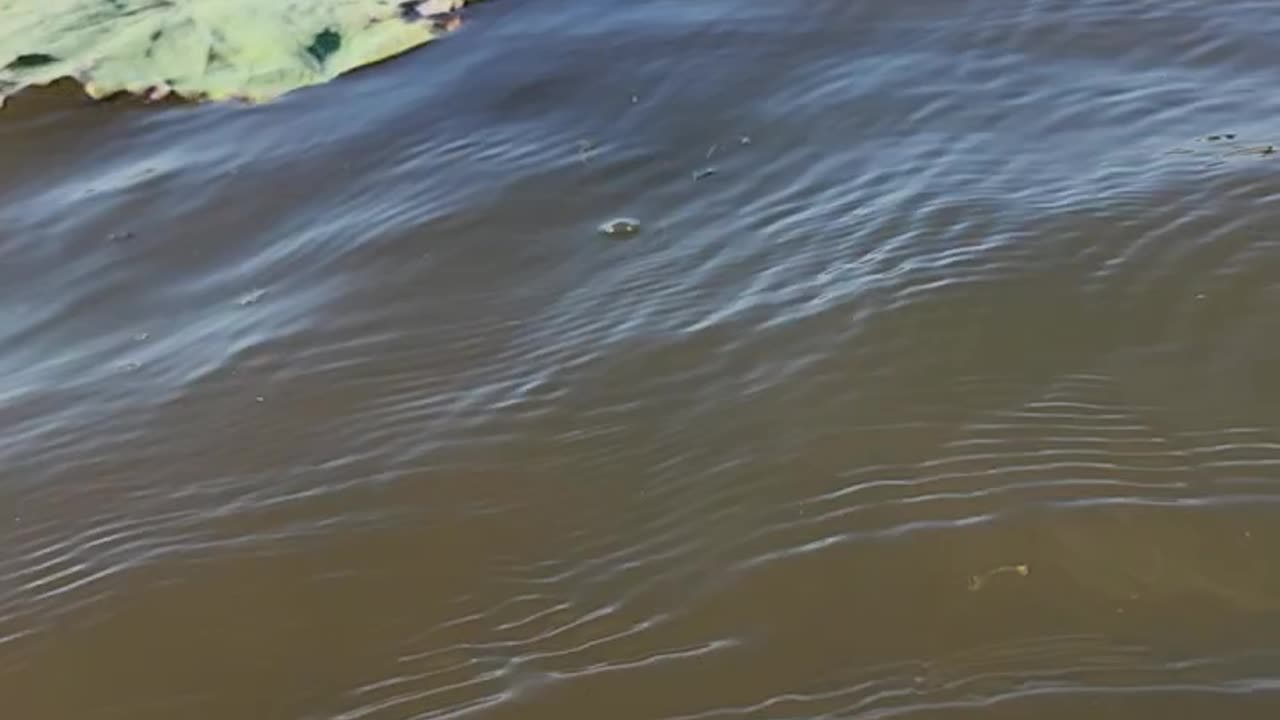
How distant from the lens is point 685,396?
13.0ft

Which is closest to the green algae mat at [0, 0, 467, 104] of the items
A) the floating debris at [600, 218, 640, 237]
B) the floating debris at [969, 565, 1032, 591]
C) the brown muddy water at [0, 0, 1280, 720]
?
the brown muddy water at [0, 0, 1280, 720]

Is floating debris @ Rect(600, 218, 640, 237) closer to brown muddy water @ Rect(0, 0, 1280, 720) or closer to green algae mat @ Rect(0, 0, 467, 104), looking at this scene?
brown muddy water @ Rect(0, 0, 1280, 720)

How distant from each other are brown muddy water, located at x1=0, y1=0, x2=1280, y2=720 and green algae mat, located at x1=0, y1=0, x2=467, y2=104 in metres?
0.66

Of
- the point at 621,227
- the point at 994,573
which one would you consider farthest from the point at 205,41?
the point at 994,573

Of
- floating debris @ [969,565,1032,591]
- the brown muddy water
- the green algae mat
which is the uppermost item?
the green algae mat

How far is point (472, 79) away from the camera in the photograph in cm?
670

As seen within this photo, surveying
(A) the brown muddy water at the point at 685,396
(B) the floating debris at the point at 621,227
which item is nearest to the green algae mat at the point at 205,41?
(A) the brown muddy water at the point at 685,396

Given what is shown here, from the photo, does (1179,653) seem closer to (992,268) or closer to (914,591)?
(914,591)

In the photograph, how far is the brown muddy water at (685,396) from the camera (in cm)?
311

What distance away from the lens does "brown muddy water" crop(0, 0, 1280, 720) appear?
311cm

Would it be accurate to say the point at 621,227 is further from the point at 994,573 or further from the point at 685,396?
the point at 994,573

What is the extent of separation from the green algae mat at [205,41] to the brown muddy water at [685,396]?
663 millimetres

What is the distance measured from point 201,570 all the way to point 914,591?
173cm

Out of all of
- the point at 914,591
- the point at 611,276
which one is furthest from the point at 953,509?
the point at 611,276
